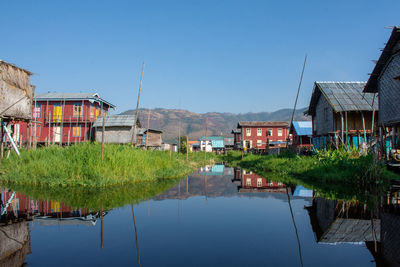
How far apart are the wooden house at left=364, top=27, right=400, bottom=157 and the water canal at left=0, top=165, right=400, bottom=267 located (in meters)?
7.65

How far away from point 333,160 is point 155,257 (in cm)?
1171

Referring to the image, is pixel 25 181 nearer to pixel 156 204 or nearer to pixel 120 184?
pixel 120 184

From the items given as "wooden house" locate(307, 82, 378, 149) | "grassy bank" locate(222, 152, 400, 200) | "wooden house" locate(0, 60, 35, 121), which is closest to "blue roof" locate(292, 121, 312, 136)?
"wooden house" locate(307, 82, 378, 149)

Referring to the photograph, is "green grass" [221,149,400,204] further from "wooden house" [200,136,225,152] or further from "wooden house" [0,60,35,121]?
"wooden house" [200,136,225,152]

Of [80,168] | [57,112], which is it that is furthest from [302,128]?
[80,168]

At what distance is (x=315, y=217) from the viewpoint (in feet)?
20.3

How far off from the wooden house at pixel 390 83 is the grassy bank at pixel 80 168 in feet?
36.6

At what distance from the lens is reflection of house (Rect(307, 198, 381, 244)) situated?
470 cm

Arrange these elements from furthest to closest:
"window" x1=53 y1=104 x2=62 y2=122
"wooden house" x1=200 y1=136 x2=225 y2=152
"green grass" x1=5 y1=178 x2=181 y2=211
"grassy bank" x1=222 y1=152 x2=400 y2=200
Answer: "wooden house" x1=200 y1=136 x2=225 y2=152 < "window" x1=53 y1=104 x2=62 y2=122 < "grassy bank" x1=222 y1=152 x2=400 y2=200 < "green grass" x1=5 y1=178 x2=181 y2=211

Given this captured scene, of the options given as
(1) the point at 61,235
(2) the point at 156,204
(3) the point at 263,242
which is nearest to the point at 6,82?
(2) the point at 156,204

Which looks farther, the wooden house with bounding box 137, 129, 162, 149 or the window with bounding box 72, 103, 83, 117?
the wooden house with bounding box 137, 129, 162, 149

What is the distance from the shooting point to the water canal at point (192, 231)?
3.83 meters

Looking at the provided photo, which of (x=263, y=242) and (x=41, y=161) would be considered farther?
(x=41, y=161)

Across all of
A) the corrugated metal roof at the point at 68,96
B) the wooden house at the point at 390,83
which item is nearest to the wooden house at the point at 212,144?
A: the corrugated metal roof at the point at 68,96
